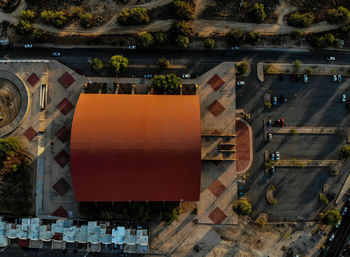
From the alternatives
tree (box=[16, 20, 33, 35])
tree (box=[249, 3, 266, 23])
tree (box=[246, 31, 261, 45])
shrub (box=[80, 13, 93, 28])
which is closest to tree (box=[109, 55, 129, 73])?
shrub (box=[80, 13, 93, 28])

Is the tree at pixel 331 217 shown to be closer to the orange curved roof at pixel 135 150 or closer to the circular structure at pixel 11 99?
the orange curved roof at pixel 135 150

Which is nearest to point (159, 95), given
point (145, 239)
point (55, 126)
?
point (55, 126)

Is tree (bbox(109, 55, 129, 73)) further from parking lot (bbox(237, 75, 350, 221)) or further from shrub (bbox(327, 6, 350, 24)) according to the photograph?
shrub (bbox(327, 6, 350, 24))

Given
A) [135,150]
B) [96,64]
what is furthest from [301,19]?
[135,150]

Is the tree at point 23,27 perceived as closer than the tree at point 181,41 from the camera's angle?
No

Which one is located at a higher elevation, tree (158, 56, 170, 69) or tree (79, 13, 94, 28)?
tree (79, 13, 94, 28)

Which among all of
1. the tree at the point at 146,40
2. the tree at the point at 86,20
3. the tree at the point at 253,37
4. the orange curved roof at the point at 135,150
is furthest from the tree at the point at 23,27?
the tree at the point at 253,37
